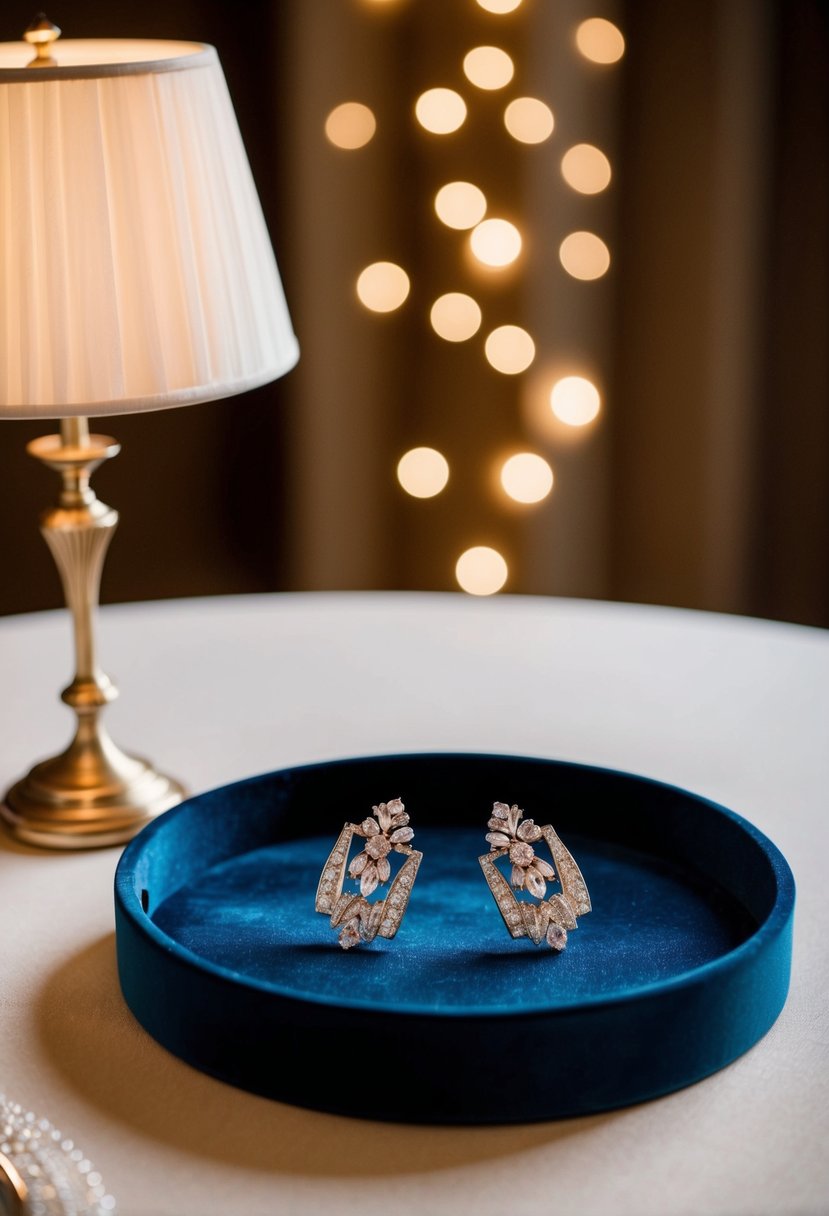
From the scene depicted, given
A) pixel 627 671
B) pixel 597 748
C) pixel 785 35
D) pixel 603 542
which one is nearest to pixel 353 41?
pixel 785 35

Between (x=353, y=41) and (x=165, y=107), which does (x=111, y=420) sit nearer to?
(x=353, y=41)

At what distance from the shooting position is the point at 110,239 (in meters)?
0.91

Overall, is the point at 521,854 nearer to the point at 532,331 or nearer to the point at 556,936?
the point at 556,936

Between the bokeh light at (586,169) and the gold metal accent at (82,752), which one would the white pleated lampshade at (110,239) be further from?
the bokeh light at (586,169)

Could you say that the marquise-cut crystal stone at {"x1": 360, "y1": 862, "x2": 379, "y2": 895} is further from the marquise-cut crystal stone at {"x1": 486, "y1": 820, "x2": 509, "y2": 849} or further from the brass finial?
the brass finial

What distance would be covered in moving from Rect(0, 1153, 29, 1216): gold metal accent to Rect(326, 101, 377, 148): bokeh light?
1886mm

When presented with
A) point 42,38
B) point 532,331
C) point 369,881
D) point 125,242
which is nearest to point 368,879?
point 369,881

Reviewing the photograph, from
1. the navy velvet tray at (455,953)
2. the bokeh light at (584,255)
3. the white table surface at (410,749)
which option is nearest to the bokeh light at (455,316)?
the bokeh light at (584,255)

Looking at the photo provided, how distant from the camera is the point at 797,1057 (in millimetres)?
765

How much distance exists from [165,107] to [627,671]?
66 cm

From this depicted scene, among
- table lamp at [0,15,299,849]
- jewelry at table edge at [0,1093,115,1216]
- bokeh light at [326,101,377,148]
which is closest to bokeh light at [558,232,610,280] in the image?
bokeh light at [326,101,377,148]

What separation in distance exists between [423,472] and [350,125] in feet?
1.84

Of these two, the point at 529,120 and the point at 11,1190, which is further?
the point at 529,120

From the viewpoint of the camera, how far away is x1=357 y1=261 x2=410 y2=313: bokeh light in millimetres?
2375
